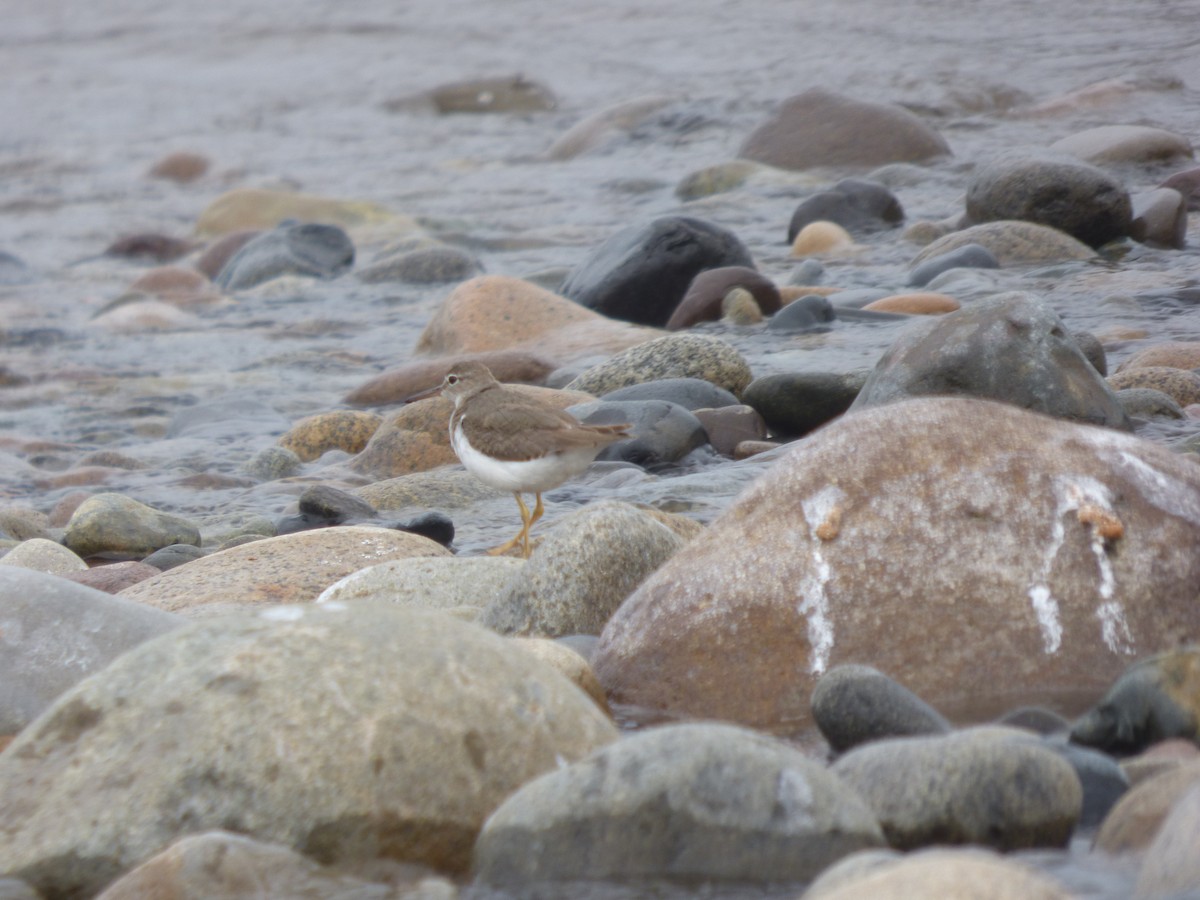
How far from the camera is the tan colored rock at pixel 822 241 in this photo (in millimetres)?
11797

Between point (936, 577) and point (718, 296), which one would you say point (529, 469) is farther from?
point (718, 296)

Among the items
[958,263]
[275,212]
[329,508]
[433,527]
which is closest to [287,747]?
[433,527]

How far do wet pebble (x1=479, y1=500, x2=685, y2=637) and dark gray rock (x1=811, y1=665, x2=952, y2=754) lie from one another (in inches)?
50.2

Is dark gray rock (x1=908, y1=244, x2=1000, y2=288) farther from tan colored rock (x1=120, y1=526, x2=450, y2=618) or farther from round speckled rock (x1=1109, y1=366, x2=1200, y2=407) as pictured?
tan colored rock (x1=120, y1=526, x2=450, y2=618)

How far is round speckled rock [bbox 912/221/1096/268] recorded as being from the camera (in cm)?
998

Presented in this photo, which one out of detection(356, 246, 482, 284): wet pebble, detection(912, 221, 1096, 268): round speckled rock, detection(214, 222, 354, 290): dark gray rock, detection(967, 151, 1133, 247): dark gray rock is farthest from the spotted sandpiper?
detection(214, 222, 354, 290): dark gray rock

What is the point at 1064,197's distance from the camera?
10250mm

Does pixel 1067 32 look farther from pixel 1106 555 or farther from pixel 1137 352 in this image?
pixel 1106 555

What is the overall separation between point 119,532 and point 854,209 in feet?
24.5

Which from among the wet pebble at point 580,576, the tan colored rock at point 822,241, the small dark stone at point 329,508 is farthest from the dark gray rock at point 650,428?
the tan colored rock at point 822,241

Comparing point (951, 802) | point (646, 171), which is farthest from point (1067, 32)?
point (951, 802)

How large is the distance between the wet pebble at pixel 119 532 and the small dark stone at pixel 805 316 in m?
3.97

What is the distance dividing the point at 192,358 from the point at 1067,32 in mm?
12140

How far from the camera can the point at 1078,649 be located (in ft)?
13.0
